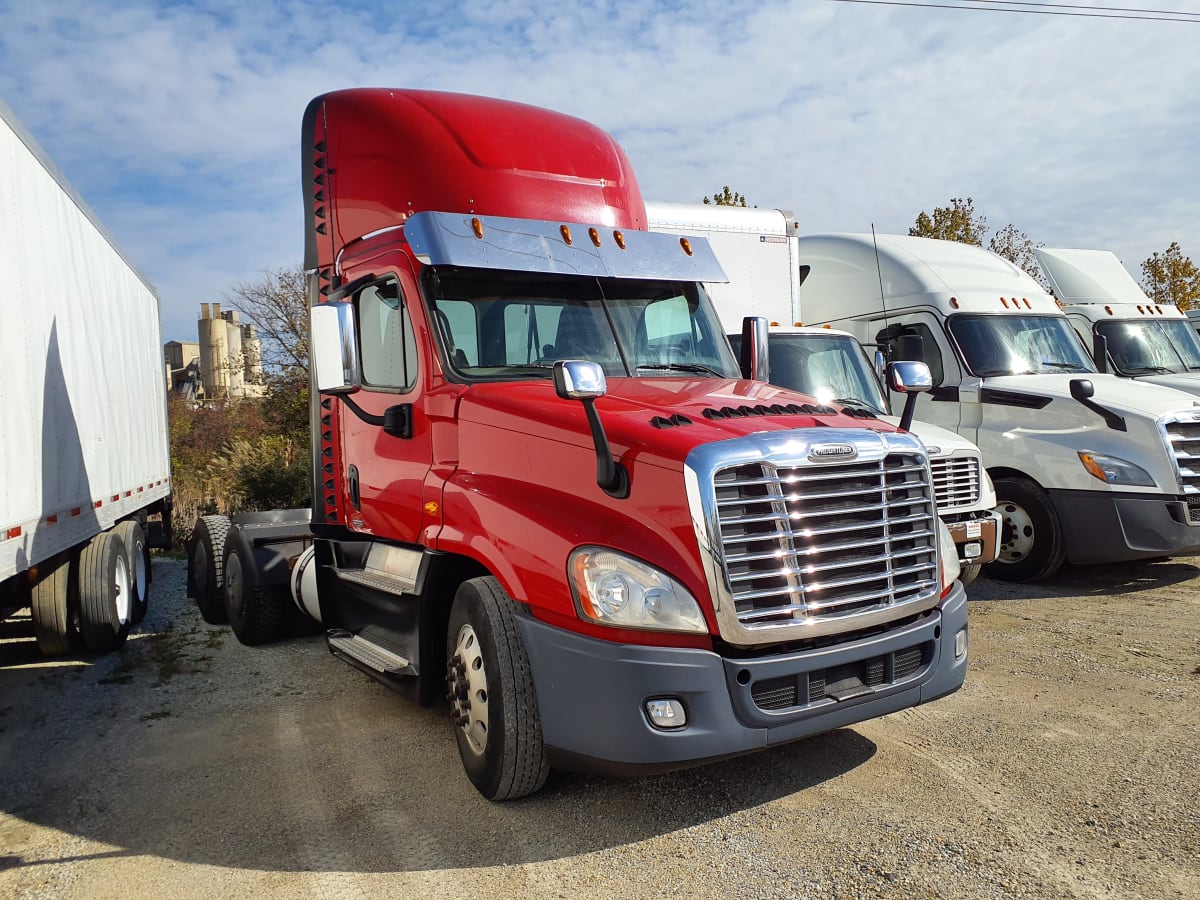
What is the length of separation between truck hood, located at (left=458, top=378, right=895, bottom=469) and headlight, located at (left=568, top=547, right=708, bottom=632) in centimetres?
42

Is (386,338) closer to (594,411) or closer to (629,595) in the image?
(594,411)

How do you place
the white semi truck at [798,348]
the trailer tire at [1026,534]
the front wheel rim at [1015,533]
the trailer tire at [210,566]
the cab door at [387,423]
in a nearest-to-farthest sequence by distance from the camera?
the cab door at [387,423], the white semi truck at [798,348], the trailer tire at [210,566], the trailer tire at [1026,534], the front wheel rim at [1015,533]

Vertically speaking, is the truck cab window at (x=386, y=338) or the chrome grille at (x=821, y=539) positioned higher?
the truck cab window at (x=386, y=338)

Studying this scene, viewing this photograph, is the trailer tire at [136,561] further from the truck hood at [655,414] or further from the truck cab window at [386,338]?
the truck hood at [655,414]

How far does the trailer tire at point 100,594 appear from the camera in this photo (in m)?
6.82

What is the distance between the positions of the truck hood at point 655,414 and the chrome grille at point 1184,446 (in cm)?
514

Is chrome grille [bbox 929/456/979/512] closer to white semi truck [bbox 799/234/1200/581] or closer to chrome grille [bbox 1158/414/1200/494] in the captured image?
white semi truck [bbox 799/234/1200/581]

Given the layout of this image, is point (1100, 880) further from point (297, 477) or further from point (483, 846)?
point (297, 477)

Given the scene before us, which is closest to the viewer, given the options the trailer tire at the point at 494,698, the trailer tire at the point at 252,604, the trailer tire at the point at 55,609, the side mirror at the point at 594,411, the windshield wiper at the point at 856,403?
the side mirror at the point at 594,411

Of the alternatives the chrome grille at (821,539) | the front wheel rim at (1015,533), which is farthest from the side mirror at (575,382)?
the front wheel rim at (1015,533)

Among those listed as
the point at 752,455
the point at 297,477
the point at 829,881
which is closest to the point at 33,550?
the point at 752,455

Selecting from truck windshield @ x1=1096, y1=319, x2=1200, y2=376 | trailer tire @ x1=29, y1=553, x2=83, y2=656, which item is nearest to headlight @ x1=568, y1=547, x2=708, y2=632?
trailer tire @ x1=29, y1=553, x2=83, y2=656

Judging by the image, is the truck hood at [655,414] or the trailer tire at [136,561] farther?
the trailer tire at [136,561]

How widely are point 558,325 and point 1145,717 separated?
378 cm
